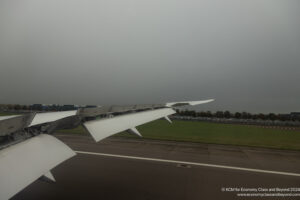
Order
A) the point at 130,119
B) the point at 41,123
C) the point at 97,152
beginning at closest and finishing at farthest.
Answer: the point at 41,123 → the point at 130,119 → the point at 97,152

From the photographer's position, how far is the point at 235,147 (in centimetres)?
1424

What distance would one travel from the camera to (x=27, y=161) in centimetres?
271

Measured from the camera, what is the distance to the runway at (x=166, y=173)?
263 inches

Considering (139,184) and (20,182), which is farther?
(139,184)

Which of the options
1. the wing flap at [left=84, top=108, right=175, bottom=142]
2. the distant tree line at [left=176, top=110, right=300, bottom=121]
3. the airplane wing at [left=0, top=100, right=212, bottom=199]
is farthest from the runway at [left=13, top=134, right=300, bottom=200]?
the distant tree line at [left=176, top=110, right=300, bottom=121]

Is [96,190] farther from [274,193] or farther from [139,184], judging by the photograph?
[274,193]

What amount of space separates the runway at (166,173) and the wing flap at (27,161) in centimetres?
394

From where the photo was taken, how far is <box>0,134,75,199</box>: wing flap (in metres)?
2.27

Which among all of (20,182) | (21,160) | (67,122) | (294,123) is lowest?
(294,123)

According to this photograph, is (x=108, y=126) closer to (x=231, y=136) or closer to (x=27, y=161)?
(x=27, y=161)

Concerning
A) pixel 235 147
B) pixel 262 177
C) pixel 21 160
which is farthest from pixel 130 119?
pixel 235 147

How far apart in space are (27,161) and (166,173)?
280 inches

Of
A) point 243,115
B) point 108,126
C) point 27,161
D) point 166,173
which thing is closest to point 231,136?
point 166,173

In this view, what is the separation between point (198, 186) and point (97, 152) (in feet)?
24.9
